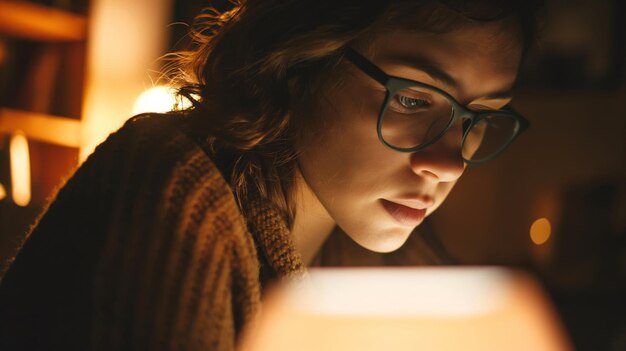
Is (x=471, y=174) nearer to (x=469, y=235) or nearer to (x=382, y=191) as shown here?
(x=469, y=235)

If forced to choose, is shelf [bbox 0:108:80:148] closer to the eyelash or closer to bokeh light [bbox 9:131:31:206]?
bokeh light [bbox 9:131:31:206]

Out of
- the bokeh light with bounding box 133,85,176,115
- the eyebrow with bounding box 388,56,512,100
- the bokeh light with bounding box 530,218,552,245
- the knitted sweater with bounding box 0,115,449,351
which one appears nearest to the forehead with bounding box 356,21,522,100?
the eyebrow with bounding box 388,56,512,100

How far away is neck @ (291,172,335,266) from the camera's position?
3.10 feet

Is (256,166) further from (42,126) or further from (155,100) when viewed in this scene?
(42,126)

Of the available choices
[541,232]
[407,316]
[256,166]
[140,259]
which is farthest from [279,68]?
[541,232]

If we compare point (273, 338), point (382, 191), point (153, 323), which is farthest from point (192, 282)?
point (382, 191)

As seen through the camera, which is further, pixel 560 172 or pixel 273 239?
pixel 560 172

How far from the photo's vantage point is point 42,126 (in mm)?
2066

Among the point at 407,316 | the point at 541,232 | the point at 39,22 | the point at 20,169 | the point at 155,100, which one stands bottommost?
the point at 541,232

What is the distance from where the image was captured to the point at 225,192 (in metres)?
0.70

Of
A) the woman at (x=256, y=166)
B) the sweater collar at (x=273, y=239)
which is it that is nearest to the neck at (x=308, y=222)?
the woman at (x=256, y=166)

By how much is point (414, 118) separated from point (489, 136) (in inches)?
16.4

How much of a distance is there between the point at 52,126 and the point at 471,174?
1905mm

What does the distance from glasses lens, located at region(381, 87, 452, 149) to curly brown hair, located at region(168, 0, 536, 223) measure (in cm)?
10
